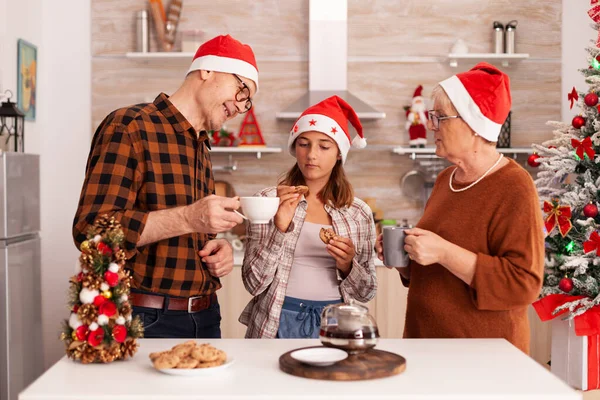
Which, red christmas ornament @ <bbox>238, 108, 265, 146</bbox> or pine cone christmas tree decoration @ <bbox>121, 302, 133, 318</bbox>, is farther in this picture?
red christmas ornament @ <bbox>238, 108, 265, 146</bbox>

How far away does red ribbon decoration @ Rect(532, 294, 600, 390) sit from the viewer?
339cm

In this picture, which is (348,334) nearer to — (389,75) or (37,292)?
(37,292)

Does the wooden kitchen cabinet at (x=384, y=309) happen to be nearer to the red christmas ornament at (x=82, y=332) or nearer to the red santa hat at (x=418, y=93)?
the red santa hat at (x=418, y=93)

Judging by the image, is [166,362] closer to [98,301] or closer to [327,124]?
[98,301]

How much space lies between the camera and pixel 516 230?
1.89 meters

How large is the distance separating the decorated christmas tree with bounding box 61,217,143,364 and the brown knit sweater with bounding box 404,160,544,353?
2.80 feet

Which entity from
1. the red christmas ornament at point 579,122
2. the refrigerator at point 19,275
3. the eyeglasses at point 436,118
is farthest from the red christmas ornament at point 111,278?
the red christmas ornament at point 579,122

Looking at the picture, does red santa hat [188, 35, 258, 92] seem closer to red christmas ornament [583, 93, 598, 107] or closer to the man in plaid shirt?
the man in plaid shirt

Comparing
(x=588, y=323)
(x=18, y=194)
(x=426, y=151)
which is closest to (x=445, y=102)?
(x=588, y=323)

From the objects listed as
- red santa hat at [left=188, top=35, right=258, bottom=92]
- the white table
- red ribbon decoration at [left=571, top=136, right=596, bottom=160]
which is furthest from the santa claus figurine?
the white table

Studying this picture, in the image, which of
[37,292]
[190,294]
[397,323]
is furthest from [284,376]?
[397,323]

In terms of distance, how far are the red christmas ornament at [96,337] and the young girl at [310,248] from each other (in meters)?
0.84

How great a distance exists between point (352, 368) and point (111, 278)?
0.58 meters

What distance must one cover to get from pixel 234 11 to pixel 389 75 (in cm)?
112
